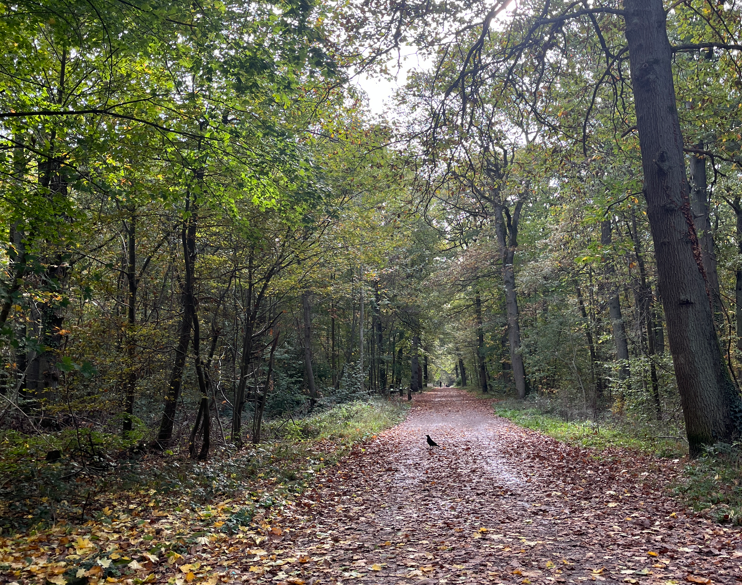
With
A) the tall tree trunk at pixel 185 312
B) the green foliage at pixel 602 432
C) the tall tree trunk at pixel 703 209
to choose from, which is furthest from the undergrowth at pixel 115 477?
the tall tree trunk at pixel 703 209

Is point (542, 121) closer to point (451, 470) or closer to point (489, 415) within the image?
point (451, 470)

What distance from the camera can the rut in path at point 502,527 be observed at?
393 centimetres

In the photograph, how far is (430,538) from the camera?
16.4ft

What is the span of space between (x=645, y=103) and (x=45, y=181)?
380 inches

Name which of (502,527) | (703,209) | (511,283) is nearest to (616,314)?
(703,209)

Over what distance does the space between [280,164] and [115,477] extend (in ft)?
17.4

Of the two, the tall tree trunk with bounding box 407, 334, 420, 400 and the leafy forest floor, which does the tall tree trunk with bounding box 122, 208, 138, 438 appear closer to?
the leafy forest floor

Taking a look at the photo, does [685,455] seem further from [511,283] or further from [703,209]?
[511,283]

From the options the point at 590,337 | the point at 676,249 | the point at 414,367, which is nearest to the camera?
the point at 676,249

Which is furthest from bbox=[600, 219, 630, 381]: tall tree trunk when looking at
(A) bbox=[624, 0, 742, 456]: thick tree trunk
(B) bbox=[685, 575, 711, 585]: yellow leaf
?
(B) bbox=[685, 575, 711, 585]: yellow leaf

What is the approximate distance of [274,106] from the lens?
29.4 feet

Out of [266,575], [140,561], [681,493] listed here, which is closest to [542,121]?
[681,493]

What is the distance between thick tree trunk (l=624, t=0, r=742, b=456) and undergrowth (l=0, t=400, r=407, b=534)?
6215 millimetres

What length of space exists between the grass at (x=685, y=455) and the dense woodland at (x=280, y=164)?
1.38 feet
